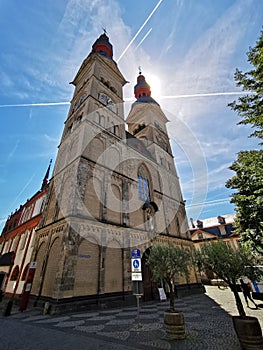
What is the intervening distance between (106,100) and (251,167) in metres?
16.9

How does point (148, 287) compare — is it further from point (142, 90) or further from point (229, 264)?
point (142, 90)

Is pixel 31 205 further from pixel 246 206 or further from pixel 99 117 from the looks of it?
pixel 246 206

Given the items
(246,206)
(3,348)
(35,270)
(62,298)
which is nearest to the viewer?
(3,348)

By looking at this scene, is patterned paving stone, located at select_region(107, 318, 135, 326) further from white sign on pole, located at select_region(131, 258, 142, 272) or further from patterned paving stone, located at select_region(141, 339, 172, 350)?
patterned paving stone, located at select_region(141, 339, 172, 350)

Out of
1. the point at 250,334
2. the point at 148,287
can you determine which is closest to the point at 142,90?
the point at 148,287

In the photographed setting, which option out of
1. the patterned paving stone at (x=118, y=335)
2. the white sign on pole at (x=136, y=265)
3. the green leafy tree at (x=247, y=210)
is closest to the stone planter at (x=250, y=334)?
→ the patterned paving stone at (x=118, y=335)

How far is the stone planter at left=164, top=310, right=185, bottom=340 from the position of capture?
16.5 feet

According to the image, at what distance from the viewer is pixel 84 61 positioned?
24.9m

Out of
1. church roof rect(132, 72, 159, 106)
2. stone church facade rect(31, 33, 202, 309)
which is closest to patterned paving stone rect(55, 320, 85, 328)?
stone church facade rect(31, 33, 202, 309)

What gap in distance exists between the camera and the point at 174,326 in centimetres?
516

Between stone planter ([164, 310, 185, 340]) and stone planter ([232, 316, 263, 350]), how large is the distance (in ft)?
5.30

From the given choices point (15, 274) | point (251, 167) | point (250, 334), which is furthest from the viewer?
point (15, 274)

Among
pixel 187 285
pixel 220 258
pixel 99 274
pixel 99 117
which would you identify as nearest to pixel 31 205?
pixel 99 117

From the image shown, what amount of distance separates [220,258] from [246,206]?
39.9 ft
